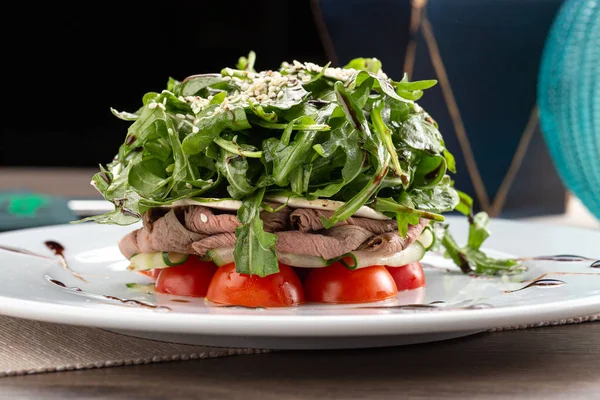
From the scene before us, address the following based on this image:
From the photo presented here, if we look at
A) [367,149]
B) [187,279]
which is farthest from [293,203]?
[187,279]

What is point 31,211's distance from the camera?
111 inches

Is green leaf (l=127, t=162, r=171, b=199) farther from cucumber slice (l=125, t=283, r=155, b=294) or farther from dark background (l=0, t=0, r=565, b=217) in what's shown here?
dark background (l=0, t=0, r=565, b=217)

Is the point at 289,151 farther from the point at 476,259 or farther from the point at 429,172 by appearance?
the point at 476,259

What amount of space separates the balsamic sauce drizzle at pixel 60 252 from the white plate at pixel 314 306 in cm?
2

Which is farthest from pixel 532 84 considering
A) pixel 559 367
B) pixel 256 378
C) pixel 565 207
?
pixel 256 378

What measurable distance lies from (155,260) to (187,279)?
0.27ft

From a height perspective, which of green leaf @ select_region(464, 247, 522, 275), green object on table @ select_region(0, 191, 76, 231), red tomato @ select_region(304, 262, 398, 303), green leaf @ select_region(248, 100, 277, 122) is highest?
green object on table @ select_region(0, 191, 76, 231)

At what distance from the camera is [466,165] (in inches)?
128

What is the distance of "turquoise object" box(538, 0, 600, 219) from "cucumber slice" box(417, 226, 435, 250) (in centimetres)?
120

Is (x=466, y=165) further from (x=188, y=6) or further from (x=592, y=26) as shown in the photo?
(x=188, y=6)

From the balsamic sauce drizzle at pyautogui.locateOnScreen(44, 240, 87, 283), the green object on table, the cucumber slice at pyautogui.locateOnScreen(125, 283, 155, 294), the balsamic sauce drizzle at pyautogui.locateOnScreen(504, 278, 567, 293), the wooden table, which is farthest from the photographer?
the green object on table

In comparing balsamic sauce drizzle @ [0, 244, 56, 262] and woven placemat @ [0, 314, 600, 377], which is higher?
balsamic sauce drizzle @ [0, 244, 56, 262]

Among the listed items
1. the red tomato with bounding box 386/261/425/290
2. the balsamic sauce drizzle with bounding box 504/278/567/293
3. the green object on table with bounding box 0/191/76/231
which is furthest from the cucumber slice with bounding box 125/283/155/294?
the green object on table with bounding box 0/191/76/231

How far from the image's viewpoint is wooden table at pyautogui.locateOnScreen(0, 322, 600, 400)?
105 centimetres
